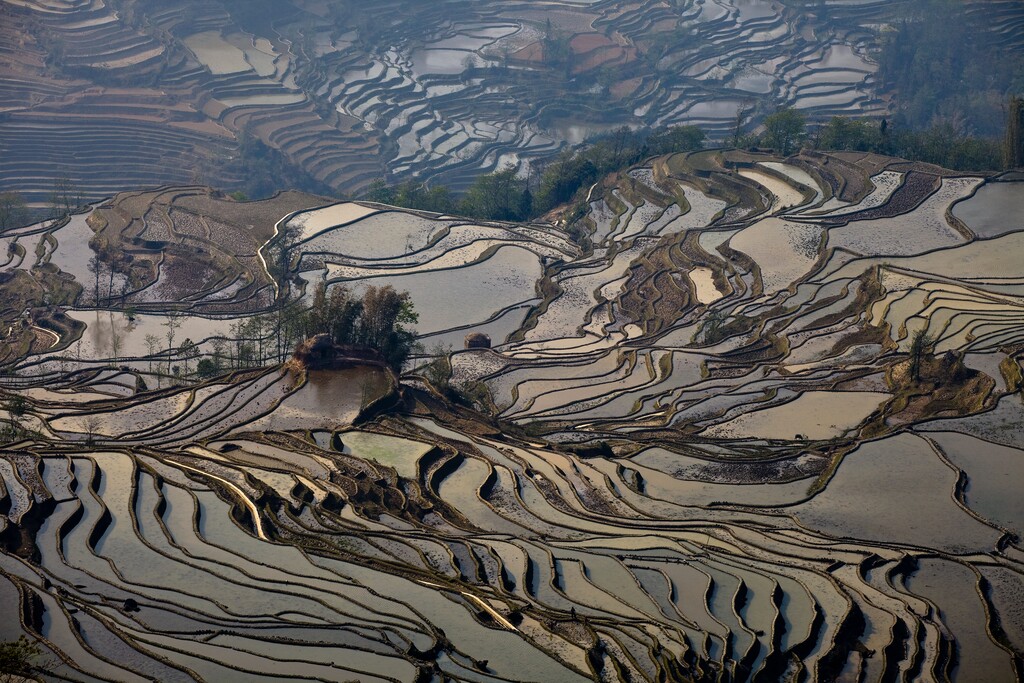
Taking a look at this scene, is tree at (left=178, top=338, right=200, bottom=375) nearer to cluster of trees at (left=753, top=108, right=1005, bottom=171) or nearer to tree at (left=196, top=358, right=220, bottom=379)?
tree at (left=196, top=358, right=220, bottom=379)

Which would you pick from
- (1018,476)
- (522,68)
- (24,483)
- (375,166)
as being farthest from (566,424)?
(522,68)

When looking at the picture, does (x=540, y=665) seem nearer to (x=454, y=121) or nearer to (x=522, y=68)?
(x=454, y=121)

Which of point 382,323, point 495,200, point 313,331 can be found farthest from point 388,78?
point 313,331

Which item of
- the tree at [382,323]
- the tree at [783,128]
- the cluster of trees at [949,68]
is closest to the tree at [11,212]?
the tree at [382,323]

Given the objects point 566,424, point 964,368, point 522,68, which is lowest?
point 566,424

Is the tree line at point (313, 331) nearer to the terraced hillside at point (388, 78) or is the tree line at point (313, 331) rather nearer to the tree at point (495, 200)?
the tree at point (495, 200)
